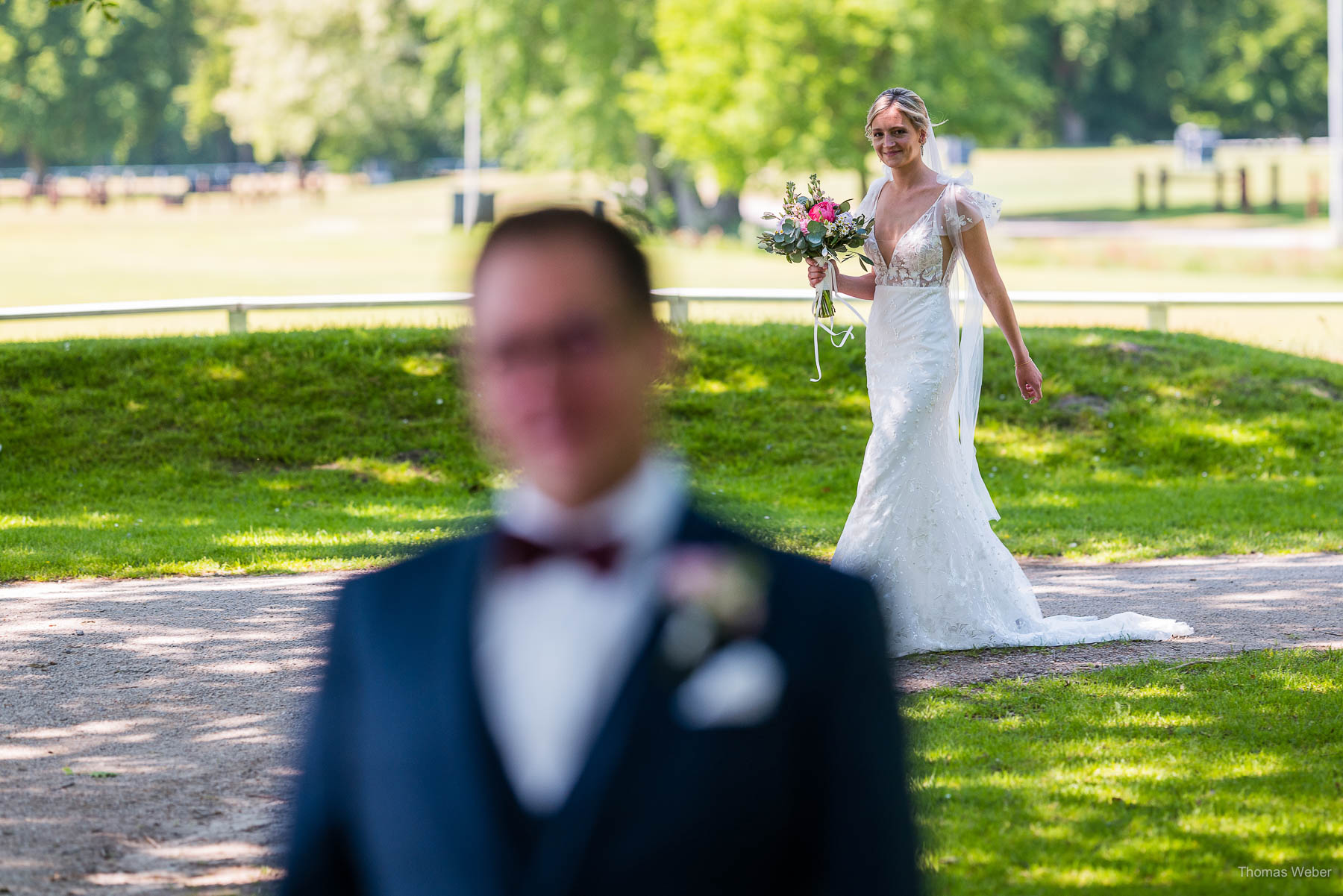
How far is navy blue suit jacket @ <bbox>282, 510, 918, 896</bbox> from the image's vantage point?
1.48 meters

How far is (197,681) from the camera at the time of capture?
22.0 feet

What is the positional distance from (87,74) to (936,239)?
275ft

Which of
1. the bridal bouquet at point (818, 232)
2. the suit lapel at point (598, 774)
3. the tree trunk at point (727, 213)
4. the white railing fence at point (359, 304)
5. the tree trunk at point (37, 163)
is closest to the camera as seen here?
the suit lapel at point (598, 774)

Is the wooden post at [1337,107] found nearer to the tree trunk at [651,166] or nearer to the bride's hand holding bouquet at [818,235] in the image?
the tree trunk at [651,166]

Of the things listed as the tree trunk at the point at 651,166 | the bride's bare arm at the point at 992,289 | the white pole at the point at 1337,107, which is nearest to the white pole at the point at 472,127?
the tree trunk at the point at 651,166

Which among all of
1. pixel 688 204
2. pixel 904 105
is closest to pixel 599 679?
pixel 904 105

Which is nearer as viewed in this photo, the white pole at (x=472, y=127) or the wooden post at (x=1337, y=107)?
the wooden post at (x=1337, y=107)

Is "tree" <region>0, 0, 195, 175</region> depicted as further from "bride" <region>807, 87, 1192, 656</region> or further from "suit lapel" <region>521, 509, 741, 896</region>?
"suit lapel" <region>521, 509, 741, 896</region>

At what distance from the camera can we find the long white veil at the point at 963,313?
7.20m

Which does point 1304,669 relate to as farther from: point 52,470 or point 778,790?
point 52,470

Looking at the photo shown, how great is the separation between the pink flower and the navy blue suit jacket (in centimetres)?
590

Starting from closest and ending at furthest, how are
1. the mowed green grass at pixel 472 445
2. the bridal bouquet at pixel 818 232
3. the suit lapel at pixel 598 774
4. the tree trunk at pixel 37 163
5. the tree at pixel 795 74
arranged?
the suit lapel at pixel 598 774 → the bridal bouquet at pixel 818 232 → the mowed green grass at pixel 472 445 → the tree at pixel 795 74 → the tree trunk at pixel 37 163

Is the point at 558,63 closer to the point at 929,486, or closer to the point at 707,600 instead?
the point at 929,486

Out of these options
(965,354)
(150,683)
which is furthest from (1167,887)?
(150,683)
